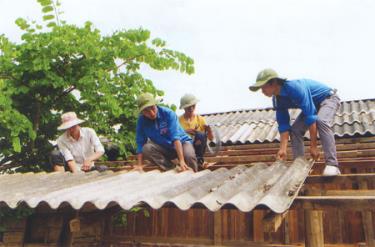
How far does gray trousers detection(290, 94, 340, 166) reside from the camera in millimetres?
3947

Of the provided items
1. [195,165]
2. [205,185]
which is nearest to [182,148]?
[195,165]

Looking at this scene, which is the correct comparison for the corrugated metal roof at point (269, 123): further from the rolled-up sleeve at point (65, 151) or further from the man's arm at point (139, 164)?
the rolled-up sleeve at point (65, 151)

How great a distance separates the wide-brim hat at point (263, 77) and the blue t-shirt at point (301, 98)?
199 millimetres

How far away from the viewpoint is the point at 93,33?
274 inches

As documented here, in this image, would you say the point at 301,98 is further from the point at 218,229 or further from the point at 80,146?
the point at 218,229

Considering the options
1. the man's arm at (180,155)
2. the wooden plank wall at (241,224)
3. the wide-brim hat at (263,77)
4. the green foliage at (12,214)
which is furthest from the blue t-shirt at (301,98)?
the green foliage at (12,214)

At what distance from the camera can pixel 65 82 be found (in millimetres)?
6594

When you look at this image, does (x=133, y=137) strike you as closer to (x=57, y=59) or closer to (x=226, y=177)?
(x=57, y=59)

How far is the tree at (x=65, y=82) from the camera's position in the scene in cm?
632

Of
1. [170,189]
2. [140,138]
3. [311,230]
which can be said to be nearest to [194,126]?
[140,138]

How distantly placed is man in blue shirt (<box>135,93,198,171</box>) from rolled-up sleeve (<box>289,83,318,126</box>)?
1.64 meters

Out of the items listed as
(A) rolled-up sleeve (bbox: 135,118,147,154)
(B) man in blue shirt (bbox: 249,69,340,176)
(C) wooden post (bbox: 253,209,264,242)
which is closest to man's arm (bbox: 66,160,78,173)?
(A) rolled-up sleeve (bbox: 135,118,147,154)

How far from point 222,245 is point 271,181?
12.7 ft

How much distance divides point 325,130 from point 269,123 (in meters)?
5.28
